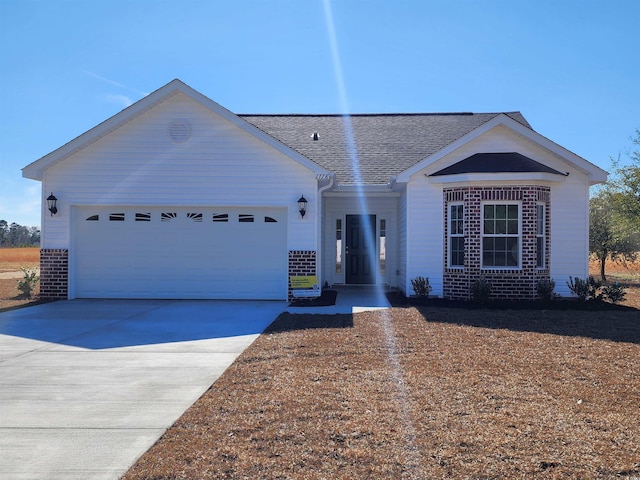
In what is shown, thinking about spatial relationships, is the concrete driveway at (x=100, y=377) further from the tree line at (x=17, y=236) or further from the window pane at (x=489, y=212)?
the tree line at (x=17, y=236)

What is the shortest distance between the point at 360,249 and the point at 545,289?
582cm

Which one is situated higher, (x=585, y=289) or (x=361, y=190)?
(x=361, y=190)

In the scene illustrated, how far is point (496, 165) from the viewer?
1184cm

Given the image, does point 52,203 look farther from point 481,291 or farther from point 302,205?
point 481,291

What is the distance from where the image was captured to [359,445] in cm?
374

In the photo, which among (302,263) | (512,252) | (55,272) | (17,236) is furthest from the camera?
(17,236)

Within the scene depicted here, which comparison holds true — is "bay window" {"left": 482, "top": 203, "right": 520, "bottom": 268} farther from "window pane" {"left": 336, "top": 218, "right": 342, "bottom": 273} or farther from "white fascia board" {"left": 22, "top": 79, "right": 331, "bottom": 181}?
"window pane" {"left": 336, "top": 218, "right": 342, "bottom": 273}

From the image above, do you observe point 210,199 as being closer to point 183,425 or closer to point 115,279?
point 115,279

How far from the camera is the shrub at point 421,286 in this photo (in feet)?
40.6

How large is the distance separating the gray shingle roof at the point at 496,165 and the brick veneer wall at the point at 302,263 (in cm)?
361

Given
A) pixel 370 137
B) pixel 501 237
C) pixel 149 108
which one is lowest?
pixel 501 237

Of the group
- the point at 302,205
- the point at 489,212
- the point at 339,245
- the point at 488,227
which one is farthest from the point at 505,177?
the point at 339,245

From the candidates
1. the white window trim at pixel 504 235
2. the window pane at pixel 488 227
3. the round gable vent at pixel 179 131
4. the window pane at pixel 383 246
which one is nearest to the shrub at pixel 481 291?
the white window trim at pixel 504 235

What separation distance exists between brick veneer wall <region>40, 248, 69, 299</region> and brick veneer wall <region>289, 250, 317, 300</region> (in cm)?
563
